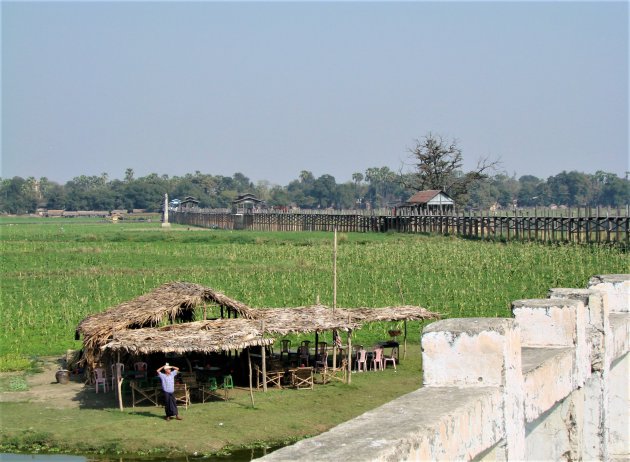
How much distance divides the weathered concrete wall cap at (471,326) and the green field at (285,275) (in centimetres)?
2233

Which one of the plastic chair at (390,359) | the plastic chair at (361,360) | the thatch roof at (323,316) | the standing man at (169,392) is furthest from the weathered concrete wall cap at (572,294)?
the plastic chair at (390,359)

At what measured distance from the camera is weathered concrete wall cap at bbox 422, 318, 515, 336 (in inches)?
205

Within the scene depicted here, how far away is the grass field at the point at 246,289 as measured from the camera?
63.0ft

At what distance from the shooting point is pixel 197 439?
18.5 metres

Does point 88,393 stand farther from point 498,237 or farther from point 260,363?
point 498,237

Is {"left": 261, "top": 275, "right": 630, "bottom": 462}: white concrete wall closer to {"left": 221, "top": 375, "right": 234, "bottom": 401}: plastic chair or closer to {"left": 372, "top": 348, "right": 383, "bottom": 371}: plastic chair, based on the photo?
{"left": 221, "top": 375, "right": 234, "bottom": 401}: plastic chair

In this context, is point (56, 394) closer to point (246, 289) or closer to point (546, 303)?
point (546, 303)

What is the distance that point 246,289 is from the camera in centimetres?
4303

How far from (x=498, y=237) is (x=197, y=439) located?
5793 centimetres

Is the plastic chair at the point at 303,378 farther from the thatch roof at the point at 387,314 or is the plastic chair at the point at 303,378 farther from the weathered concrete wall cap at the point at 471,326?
the weathered concrete wall cap at the point at 471,326

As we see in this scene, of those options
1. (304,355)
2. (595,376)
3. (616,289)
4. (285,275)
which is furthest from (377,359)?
(285,275)

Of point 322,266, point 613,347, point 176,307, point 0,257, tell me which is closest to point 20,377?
point 176,307

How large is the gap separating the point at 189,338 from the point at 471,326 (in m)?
16.4

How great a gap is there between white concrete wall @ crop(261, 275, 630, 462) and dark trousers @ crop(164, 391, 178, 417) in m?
12.2
